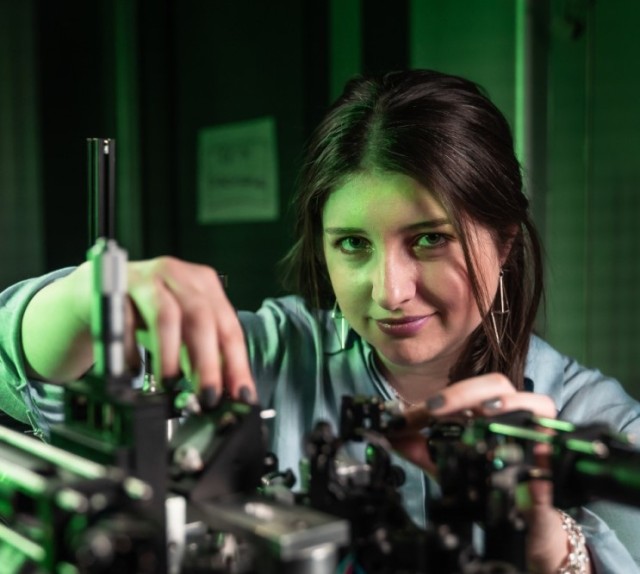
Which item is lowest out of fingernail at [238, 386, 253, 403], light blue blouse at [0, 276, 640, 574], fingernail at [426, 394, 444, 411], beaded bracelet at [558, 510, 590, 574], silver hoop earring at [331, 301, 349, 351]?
beaded bracelet at [558, 510, 590, 574]

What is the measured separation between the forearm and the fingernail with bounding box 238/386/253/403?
0.92ft

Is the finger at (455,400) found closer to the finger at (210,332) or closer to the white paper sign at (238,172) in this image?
the finger at (210,332)

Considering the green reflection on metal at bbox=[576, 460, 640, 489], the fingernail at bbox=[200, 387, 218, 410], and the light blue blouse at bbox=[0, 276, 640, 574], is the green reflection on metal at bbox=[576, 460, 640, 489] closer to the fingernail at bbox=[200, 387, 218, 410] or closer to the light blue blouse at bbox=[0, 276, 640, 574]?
the fingernail at bbox=[200, 387, 218, 410]

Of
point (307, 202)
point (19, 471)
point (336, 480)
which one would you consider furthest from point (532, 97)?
point (19, 471)

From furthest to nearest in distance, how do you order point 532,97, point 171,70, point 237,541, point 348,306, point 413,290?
1. point 171,70
2. point 532,97
3. point 348,306
4. point 413,290
5. point 237,541

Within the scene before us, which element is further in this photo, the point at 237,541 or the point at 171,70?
the point at 171,70

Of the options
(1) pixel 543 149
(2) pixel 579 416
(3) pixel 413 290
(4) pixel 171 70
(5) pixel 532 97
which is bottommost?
(2) pixel 579 416

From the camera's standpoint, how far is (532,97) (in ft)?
6.84

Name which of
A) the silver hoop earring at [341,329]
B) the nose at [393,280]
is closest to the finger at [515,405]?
A: the nose at [393,280]

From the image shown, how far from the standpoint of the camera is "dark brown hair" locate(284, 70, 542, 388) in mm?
1219

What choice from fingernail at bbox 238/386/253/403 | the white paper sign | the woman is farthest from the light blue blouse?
the white paper sign

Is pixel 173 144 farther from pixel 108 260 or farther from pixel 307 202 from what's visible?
pixel 108 260

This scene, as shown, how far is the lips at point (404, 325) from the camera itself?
124 centimetres

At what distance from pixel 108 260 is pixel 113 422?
136mm
